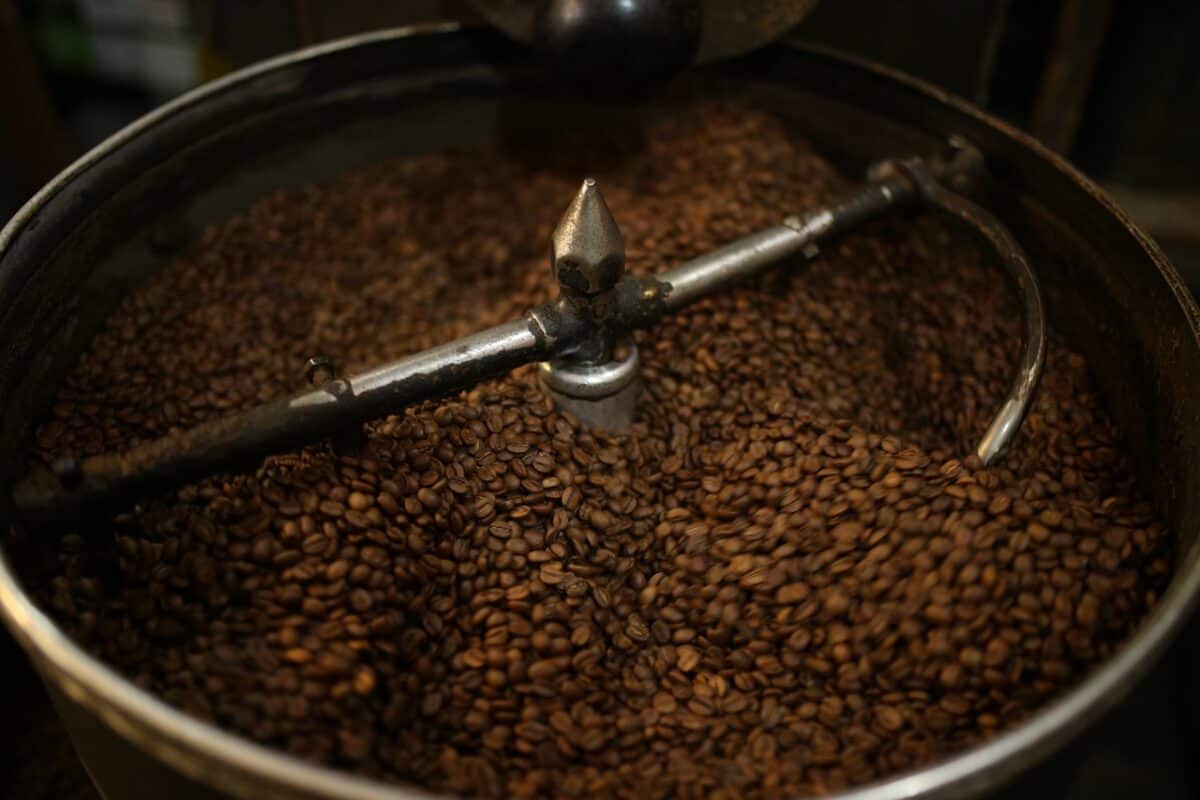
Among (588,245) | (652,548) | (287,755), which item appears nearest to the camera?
(287,755)

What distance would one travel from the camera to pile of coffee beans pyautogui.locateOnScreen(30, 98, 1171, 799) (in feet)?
3.26

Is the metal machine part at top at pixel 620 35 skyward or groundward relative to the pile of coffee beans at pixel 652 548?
skyward

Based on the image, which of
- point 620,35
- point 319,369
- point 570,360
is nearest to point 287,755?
point 319,369

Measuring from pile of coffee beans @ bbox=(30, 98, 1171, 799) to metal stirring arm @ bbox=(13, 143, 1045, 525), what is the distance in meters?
0.07

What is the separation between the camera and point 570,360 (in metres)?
1.25

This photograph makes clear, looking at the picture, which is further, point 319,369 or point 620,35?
point 620,35

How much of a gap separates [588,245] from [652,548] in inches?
15.3

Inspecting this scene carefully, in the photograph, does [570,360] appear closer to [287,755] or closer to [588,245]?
[588,245]

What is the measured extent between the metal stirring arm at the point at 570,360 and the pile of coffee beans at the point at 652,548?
7 centimetres

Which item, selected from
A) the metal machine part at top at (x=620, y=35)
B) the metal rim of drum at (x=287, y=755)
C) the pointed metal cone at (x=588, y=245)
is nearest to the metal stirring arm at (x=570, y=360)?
the pointed metal cone at (x=588, y=245)

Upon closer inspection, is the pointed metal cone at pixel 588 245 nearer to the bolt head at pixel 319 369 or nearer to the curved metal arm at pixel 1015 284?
the bolt head at pixel 319 369

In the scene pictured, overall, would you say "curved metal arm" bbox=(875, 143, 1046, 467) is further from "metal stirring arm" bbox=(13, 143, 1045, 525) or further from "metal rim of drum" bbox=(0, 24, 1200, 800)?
"metal rim of drum" bbox=(0, 24, 1200, 800)

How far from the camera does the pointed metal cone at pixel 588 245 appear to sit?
1128 millimetres

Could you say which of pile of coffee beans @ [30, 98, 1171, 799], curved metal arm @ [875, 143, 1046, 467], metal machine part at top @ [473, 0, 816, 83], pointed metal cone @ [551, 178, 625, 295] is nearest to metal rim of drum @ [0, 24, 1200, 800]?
pile of coffee beans @ [30, 98, 1171, 799]
